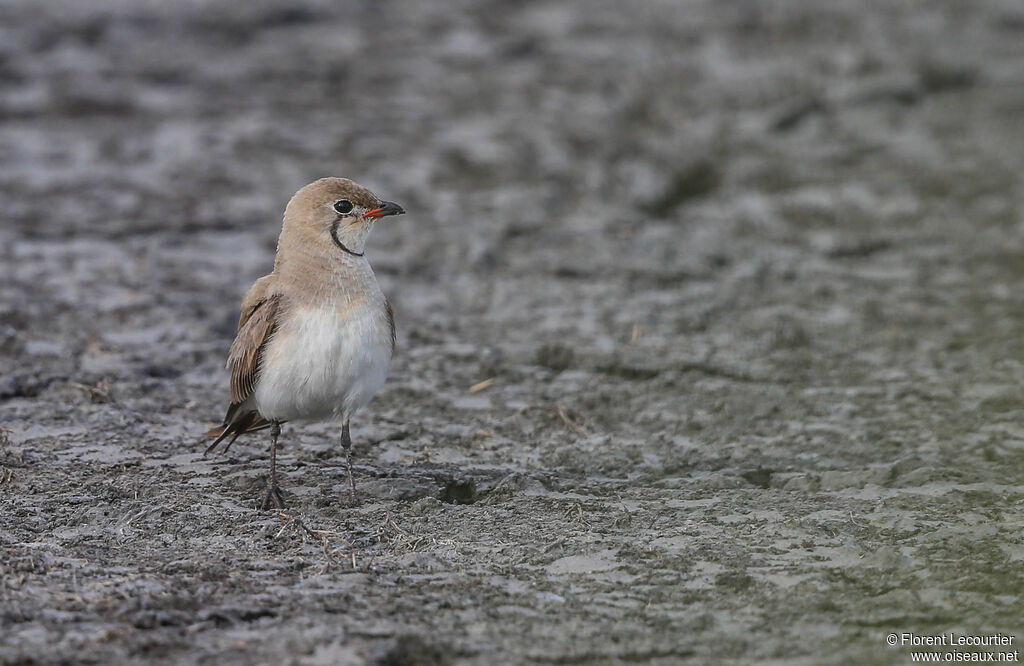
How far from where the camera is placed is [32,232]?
849 cm

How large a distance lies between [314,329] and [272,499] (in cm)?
76

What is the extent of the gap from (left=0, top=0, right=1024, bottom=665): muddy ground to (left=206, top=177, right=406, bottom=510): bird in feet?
1.27

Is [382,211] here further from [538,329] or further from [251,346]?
[538,329]

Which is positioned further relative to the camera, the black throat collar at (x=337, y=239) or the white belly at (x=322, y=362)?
the black throat collar at (x=337, y=239)

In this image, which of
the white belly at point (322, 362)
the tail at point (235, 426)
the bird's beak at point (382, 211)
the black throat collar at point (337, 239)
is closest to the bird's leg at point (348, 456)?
the white belly at point (322, 362)

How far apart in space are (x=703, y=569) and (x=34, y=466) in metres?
2.97

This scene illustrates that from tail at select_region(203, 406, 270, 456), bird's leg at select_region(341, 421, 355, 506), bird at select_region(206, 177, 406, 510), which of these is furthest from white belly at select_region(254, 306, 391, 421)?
tail at select_region(203, 406, 270, 456)

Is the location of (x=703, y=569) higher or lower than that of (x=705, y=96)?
lower

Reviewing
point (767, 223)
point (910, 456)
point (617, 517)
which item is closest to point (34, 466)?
point (617, 517)

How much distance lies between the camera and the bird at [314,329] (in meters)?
5.23

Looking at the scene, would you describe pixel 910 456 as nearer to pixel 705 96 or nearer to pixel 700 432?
pixel 700 432

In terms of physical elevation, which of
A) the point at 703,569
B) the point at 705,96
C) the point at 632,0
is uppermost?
the point at 632,0

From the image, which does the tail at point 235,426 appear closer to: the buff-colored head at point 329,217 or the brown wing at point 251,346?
the brown wing at point 251,346

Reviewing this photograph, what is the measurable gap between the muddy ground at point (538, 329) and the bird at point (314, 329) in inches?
15.3
